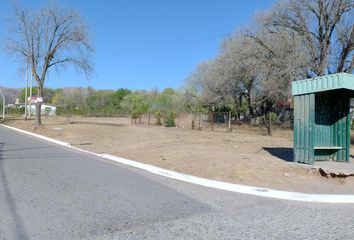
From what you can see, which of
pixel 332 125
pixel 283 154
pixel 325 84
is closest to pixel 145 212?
pixel 325 84

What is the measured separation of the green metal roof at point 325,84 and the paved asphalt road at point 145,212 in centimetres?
454

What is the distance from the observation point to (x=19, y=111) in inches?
3971

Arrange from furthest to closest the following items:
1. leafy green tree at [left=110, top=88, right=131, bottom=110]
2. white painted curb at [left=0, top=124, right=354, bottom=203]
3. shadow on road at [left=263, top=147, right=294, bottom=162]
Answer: leafy green tree at [left=110, top=88, right=131, bottom=110] < shadow on road at [left=263, top=147, right=294, bottom=162] < white painted curb at [left=0, top=124, right=354, bottom=203]

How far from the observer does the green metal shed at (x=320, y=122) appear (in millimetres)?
12266

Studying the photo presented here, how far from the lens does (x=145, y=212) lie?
22.5 ft

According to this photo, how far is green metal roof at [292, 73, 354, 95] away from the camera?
1153 centimetres

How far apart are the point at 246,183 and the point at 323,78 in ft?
13.9

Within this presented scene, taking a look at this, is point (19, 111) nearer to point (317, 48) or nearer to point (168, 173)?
point (317, 48)

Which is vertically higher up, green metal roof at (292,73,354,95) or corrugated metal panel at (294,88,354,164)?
green metal roof at (292,73,354,95)

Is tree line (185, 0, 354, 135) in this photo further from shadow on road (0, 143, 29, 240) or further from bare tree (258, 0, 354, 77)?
shadow on road (0, 143, 29, 240)

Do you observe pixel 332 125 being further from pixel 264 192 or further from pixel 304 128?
pixel 264 192

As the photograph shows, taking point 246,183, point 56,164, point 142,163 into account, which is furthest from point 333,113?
point 56,164

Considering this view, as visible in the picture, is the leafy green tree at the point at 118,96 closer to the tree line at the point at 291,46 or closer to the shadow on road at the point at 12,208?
the tree line at the point at 291,46

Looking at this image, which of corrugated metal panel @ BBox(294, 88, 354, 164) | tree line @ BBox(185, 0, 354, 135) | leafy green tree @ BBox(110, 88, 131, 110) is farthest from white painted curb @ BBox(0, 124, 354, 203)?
leafy green tree @ BBox(110, 88, 131, 110)
